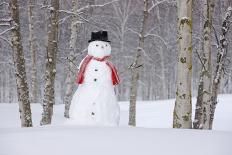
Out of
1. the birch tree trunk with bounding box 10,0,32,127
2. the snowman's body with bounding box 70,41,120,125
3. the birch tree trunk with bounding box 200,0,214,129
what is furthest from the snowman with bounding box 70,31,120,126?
the birch tree trunk with bounding box 200,0,214,129

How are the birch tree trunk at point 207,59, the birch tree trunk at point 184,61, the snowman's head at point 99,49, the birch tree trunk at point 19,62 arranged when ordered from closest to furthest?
the birch tree trunk at point 184,61, the snowman's head at point 99,49, the birch tree trunk at point 19,62, the birch tree trunk at point 207,59

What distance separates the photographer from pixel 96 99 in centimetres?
709

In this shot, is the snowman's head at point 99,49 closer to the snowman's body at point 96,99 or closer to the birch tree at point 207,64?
the snowman's body at point 96,99

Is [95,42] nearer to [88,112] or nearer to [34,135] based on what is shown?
[88,112]

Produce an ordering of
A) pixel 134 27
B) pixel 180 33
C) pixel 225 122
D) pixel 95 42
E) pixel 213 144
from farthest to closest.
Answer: pixel 134 27
pixel 225 122
pixel 95 42
pixel 180 33
pixel 213 144

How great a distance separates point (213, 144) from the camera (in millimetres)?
4461

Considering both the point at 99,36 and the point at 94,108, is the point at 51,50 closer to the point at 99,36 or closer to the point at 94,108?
the point at 99,36

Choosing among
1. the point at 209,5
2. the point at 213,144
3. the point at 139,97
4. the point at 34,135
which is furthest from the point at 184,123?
the point at 139,97

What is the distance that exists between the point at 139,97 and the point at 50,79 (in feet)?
132

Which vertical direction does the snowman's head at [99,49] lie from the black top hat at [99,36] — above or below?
below

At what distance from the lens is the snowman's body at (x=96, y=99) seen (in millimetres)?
6984

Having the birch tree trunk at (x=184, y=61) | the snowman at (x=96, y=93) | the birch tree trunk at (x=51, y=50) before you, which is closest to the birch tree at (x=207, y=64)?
the snowman at (x=96, y=93)

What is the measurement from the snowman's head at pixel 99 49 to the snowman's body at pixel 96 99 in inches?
5.9

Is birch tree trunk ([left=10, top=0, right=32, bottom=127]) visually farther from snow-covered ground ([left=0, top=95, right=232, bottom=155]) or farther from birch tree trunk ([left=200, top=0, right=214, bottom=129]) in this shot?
snow-covered ground ([left=0, top=95, right=232, bottom=155])
